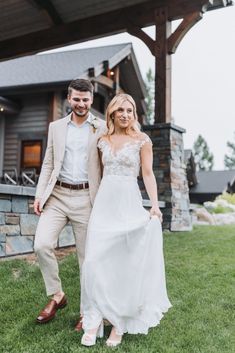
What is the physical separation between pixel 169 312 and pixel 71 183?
4.84 feet

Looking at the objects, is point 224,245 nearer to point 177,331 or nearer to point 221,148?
point 177,331

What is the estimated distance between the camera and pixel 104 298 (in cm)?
325

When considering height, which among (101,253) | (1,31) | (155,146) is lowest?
(101,253)

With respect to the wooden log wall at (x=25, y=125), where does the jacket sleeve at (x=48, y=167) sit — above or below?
below

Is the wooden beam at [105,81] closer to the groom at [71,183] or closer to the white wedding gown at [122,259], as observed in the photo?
the groom at [71,183]

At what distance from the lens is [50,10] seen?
9562 millimetres

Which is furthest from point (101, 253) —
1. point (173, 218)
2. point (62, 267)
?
point (173, 218)

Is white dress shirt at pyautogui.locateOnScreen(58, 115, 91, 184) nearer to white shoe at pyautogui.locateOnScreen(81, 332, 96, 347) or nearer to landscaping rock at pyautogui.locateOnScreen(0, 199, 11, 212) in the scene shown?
white shoe at pyautogui.locateOnScreen(81, 332, 96, 347)

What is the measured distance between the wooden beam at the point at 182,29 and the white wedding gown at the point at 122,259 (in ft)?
19.6

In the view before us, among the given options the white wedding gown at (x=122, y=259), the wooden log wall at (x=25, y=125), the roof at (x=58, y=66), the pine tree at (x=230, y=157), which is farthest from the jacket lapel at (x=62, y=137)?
the pine tree at (x=230, y=157)

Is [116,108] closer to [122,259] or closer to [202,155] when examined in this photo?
[122,259]

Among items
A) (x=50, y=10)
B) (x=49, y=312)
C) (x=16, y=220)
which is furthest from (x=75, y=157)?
(x=50, y=10)

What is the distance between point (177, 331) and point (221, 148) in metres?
76.1

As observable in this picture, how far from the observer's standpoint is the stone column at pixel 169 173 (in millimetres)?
8562
